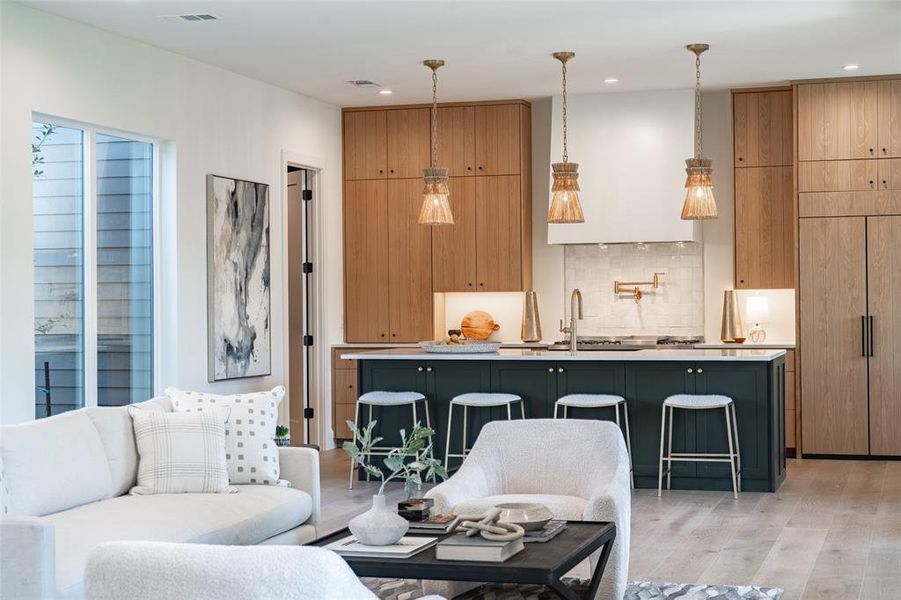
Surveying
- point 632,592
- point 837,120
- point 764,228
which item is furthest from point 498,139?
point 632,592

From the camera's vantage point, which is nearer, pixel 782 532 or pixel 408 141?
pixel 782 532

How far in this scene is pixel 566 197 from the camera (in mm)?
7523

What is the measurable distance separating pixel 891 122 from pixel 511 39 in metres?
3.23

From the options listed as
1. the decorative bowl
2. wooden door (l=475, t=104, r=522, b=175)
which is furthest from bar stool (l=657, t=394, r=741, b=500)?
the decorative bowl

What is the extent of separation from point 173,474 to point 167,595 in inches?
101

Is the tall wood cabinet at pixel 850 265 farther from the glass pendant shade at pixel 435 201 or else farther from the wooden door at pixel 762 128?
the glass pendant shade at pixel 435 201

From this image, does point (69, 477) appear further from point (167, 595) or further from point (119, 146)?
point (119, 146)

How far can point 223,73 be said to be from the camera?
814 cm

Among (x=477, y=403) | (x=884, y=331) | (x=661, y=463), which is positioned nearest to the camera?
(x=661, y=463)

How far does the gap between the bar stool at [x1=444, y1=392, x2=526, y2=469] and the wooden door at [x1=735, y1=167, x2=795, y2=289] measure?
8.53 ft

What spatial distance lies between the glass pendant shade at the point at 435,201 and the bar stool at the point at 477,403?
1163 mm

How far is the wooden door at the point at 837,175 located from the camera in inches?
345

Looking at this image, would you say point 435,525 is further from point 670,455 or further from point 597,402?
point 670,455

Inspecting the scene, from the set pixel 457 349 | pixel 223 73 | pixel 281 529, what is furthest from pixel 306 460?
pixel 223 73
